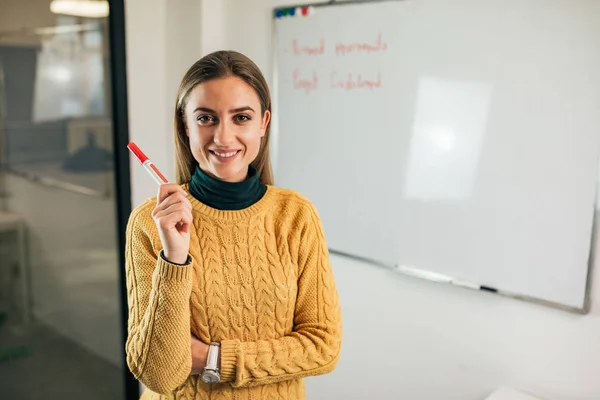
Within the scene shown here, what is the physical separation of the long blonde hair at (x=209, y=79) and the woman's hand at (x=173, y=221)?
17cm

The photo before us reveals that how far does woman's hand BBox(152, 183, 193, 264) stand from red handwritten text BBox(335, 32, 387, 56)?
3.81 feet

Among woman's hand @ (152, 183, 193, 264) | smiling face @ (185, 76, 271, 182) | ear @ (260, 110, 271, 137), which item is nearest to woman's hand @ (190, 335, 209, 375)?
woman's hand @ (152, 183, 193, 264)

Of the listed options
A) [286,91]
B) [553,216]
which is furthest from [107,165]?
[553,216]

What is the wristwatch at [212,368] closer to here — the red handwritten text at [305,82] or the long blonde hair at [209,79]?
the long blonde hair at [209,79]

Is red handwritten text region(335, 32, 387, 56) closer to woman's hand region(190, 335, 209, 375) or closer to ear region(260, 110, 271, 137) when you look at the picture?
ear region(260, 110, 271, 137)

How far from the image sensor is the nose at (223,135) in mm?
991

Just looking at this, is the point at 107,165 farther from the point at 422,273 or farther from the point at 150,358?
the point at 150,358

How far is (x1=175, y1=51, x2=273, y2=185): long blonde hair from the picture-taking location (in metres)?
1.01

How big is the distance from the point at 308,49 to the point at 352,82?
0.25m

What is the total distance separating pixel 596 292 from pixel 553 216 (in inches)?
8.7

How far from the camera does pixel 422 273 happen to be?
6.08 feet

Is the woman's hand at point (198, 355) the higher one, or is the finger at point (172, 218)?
the finger at point (172, 218)

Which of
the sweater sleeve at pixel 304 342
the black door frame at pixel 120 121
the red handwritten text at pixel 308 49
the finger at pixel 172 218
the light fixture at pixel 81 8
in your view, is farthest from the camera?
the black door frame at pixel 120 121

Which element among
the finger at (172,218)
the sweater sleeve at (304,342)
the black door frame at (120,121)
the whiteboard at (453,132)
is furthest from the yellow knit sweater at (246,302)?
the black door frame at (120,121)
